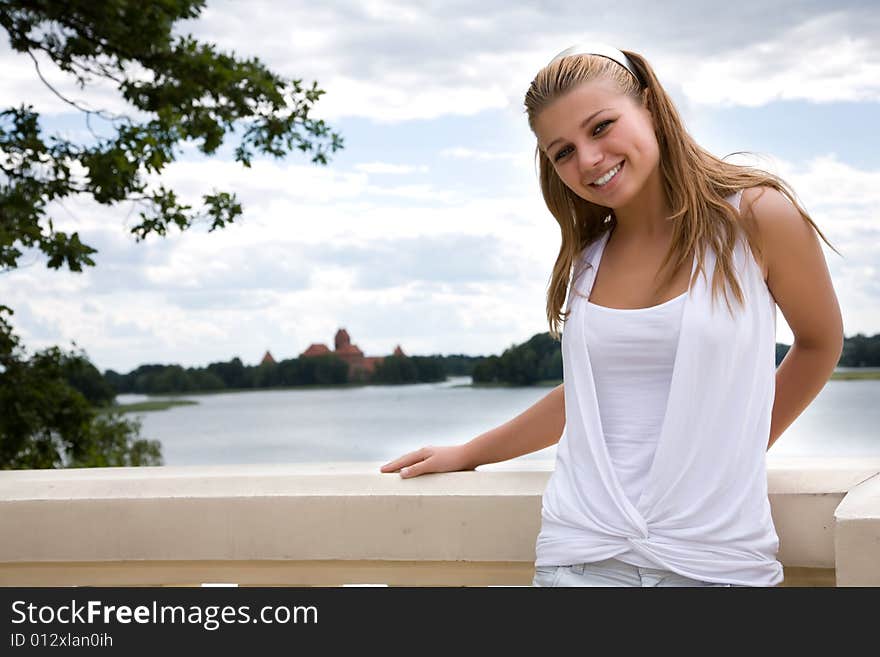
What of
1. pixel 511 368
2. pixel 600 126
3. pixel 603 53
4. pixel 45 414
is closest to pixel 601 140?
pixel 600 126

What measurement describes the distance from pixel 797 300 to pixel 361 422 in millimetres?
4348

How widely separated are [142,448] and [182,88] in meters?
3.18

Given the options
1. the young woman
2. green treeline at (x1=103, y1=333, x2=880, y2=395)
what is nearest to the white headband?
the young woman

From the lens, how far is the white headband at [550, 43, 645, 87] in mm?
1500

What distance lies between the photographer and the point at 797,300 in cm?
151

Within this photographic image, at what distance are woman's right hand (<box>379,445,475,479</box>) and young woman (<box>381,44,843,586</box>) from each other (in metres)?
0.37

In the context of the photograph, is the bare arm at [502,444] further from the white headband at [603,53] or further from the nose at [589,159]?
the white headband at [603,53]

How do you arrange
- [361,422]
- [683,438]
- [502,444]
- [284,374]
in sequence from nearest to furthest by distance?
[683,438] < [502,444] < [361,422] < [284,374]

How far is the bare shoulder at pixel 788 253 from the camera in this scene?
4.77 feet

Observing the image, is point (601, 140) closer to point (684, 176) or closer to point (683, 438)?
point (684, 176)

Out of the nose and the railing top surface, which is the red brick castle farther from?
the nose
